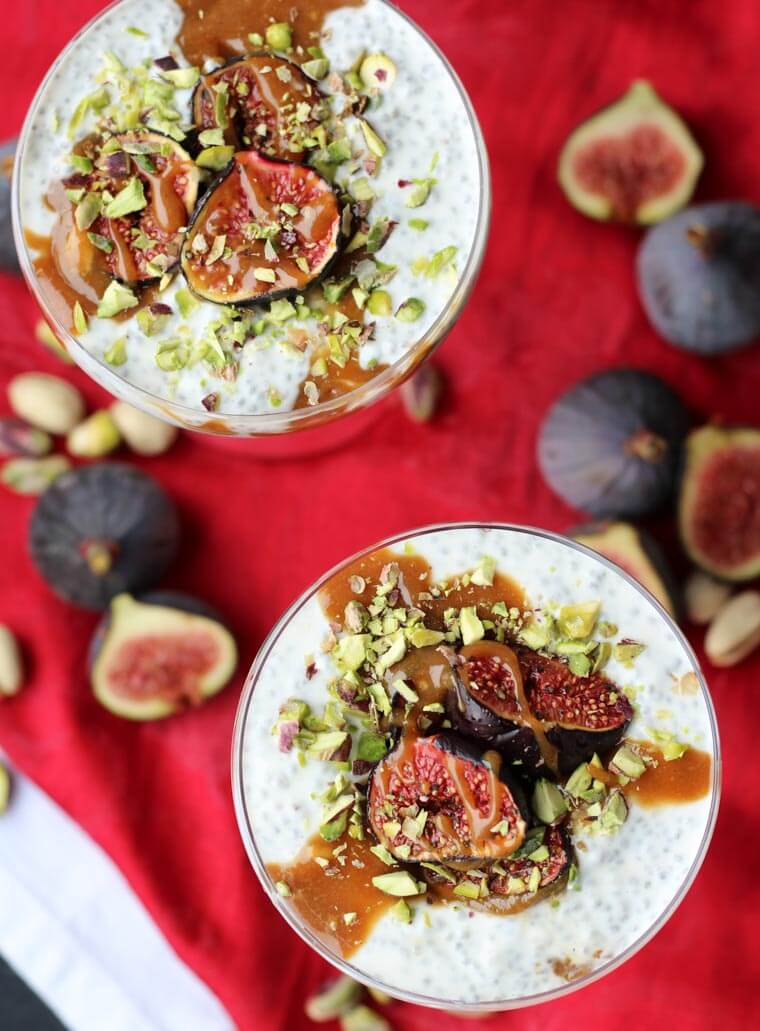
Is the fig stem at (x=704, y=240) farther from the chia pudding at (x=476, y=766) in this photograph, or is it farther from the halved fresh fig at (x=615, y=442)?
the chia pudding at (x=476, y=766)

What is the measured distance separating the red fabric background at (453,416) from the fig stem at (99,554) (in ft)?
0.71

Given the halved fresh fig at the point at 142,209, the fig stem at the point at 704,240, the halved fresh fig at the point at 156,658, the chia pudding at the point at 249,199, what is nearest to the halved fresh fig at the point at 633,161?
the fig stem at the point at 704,240

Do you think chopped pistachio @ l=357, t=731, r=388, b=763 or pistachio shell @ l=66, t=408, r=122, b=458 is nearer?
chopped pistachio @ l=357, t=731, r=388, b=763

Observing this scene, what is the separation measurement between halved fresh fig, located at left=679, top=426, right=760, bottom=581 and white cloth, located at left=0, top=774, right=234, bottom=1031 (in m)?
1.34

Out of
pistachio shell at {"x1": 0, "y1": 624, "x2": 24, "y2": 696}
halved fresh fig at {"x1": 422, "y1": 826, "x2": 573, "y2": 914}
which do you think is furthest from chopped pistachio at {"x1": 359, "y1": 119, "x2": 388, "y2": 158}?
pistachio shell at {"x1": 0, "y1": 624, "x2": 24, "y2": 696}

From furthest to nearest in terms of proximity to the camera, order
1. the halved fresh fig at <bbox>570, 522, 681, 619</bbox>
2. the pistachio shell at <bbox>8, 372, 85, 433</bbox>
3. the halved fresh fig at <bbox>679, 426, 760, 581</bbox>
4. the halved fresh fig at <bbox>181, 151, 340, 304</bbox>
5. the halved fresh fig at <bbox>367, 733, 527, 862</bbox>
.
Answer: the pistachio shell at <bbox>8, 372, 85, 433</bbox> → the halved fresh fig at <bbox>679, 426, 760, 581</bbox> → the halved fresh fig at <bbox>570, 522, 681, 619</bbox> → the halved fresh fig at <bbox>181, 151, 340, 304</bbox> → the halved fresh fig at <bbox>367, 733, 527, 862</bbox>

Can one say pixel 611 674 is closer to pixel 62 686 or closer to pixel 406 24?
pixel 406 24

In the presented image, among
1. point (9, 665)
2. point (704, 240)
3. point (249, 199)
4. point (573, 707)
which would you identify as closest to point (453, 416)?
point (704, 240)

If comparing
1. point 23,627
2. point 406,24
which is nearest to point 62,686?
point 23,627

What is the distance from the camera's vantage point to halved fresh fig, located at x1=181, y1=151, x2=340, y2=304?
64.7 inches

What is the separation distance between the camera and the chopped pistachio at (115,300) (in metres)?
1.67

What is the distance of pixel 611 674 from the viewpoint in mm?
1600

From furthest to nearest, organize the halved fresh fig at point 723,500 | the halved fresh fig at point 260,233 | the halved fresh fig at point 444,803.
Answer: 1. the halved fresh fig at point 723,500
2. the halved fresh fig at point 260,233
3. the halved fresh fig at point 444,803

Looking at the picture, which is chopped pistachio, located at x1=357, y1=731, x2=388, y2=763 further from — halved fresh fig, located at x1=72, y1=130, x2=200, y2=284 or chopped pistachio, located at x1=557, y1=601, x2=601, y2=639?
halved fresh fig, located at x1=72, y1=130, x2=200, y2=284
